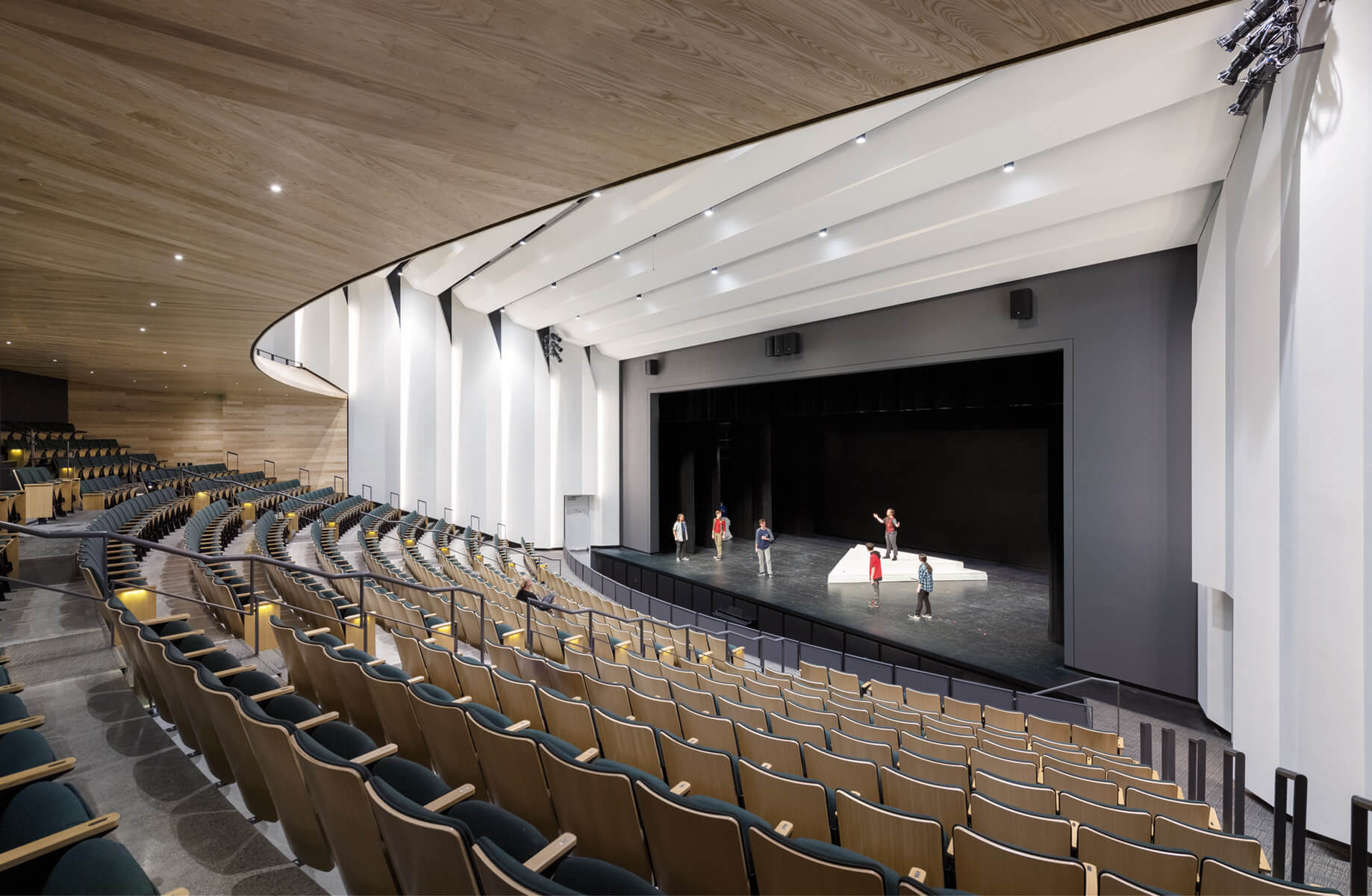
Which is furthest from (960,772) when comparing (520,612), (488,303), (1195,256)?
(488,303)

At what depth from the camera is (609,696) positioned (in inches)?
155

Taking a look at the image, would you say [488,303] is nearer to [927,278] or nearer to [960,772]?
[927,278]

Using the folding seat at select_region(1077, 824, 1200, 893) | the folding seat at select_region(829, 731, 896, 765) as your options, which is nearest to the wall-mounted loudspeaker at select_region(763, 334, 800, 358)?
the folding seat at select_region(829, 731, 896, 765)

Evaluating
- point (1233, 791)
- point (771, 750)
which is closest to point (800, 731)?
point (771, 750)

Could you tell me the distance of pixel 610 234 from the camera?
31.2ft

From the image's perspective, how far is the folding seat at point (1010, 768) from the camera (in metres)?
3.55

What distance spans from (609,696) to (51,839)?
266 centimetres

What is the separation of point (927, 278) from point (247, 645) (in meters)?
9.10

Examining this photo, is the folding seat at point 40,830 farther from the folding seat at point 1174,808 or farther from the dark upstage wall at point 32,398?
the dark upstage wall at point 32,398

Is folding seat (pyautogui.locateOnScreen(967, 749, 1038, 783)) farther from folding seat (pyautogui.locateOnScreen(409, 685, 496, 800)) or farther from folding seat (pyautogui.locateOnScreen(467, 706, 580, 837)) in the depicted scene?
folding seat (pyautogui.locateOnScreen(409, 685, 496, 800))

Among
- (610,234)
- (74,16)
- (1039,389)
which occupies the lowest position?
(1039,389)

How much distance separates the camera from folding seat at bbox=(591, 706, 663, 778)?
2.89 metres

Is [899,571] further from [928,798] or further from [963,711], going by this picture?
[928,798]

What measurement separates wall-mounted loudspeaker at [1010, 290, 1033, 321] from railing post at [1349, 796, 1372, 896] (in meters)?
7.15
